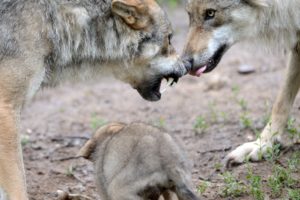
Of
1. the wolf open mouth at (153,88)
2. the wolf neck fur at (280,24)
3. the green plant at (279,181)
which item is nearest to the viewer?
the green plant at (279,181)

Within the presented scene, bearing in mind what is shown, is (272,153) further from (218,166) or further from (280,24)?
(280,24)

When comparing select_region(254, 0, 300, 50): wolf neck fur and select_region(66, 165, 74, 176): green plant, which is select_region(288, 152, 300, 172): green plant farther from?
select_region(66, 165, 74, 176): green plant

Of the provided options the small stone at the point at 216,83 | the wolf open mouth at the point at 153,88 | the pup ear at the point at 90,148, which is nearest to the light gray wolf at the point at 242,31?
the wolf open mouth at the point at 153,88

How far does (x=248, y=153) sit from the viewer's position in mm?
5961

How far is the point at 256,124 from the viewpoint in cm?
689

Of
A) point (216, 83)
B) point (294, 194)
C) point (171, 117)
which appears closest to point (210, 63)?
point (294, 194)

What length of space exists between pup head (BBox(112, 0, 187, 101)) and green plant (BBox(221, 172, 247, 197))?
866 millimetres

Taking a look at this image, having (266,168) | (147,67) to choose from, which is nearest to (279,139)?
(266,168)

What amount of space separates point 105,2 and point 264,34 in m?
1.43

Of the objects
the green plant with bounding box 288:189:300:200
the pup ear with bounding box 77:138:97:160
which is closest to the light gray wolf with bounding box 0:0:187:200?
the pup ear with bounding box 77:138:97:160

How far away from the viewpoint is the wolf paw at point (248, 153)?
586 cm

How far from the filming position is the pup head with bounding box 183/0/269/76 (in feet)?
19.5

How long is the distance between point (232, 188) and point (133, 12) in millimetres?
1394

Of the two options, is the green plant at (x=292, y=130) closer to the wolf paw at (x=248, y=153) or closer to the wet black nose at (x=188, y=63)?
the wolf paw at (x=248, y=153)
